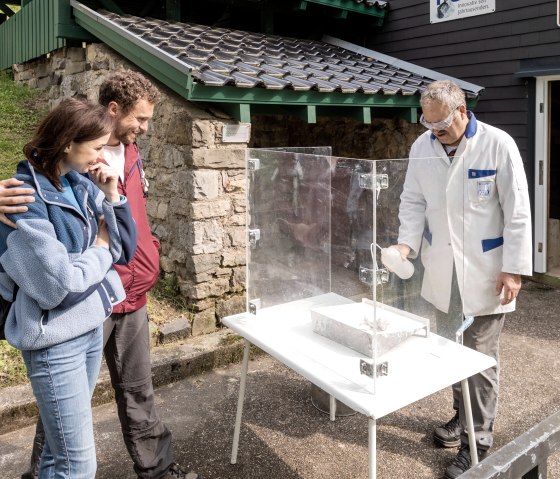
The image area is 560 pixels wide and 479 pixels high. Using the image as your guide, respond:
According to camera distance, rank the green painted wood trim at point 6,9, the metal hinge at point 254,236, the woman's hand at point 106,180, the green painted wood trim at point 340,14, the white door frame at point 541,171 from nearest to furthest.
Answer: the woman's hand at point 106,180 → the metal hinge at point 254,236 → the white door frame at point 541,171 → the green painted wood trim at point 340,14 → the green painted wood trim at point 6,9

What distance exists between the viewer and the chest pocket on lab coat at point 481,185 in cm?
256

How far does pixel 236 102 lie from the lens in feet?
14.5

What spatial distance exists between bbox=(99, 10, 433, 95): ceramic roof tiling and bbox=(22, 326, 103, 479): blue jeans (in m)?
2.87

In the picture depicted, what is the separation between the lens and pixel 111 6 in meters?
6.22

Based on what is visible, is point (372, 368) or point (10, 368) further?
point (10, 368)

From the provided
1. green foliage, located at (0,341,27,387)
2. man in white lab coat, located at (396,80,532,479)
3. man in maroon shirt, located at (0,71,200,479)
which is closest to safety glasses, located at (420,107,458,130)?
man in white lab coat, located at (396,80,532,479)

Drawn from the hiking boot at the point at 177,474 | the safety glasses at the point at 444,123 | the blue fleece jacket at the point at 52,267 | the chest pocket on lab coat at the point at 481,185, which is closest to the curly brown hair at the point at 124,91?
the blue fleece jacket at the point at 52,267

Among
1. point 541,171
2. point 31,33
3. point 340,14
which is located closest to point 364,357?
point 541,171

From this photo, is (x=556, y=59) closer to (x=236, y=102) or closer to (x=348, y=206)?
(x=236, y=102)

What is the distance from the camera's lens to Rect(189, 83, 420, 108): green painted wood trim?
4.25 m

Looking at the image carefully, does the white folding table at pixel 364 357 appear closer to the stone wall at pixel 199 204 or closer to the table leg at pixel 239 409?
the table leg at pixel 239 409

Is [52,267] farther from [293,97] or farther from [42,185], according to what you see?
[293,97]

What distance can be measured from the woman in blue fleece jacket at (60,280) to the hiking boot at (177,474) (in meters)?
0.81

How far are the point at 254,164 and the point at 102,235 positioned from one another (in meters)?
0.99
